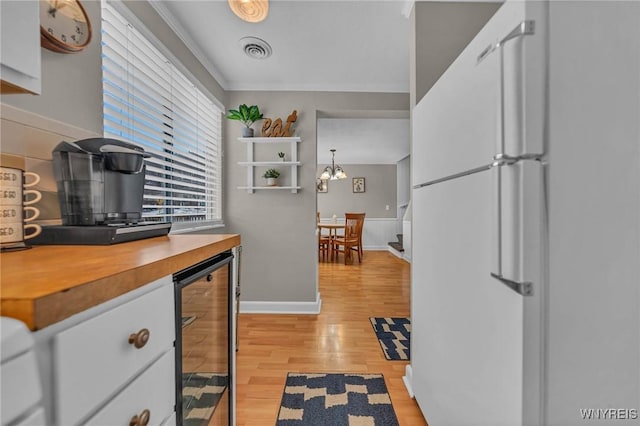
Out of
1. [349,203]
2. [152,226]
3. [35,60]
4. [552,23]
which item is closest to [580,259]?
[552,23]

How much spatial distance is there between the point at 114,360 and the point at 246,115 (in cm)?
271

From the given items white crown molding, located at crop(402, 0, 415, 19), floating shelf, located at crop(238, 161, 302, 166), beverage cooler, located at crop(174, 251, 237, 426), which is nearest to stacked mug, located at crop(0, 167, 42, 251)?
beverage cooler, located at crop(174, 251, 237, 426)

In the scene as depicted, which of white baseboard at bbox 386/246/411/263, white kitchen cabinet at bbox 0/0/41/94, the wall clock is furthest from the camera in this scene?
white baseboard at bbox 386/246/411/263

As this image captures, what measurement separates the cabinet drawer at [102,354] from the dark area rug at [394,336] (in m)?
1.91

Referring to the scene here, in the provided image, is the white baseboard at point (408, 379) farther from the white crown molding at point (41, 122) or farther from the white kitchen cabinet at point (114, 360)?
the white crown molding at point (41, 122)

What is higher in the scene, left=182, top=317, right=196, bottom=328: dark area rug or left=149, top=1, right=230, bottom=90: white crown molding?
left=149, top=1, right=230, bottom=90: white crown molding

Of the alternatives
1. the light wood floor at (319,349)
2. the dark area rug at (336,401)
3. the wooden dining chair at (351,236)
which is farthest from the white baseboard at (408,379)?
the wooden dining chair at (351,236)

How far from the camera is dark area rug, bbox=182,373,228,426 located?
2.88 feet

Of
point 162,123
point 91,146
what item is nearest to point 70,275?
point 91,146

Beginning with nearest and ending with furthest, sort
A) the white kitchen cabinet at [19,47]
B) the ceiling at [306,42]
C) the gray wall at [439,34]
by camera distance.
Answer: the white kitchen cabinet at [19,47]
the gray wall at [439,34]
the ceiling at [306,42]

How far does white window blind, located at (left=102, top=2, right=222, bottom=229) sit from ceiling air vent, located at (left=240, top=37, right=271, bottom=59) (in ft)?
1.71

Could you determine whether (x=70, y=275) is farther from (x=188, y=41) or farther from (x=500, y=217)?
(x=188, y=41)

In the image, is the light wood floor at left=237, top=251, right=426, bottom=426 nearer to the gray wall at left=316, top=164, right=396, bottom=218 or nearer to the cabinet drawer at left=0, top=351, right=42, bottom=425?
the cabinet drawer at left=0, top=351, right=42, bottom=425

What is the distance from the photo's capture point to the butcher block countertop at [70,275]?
391 millimetres
